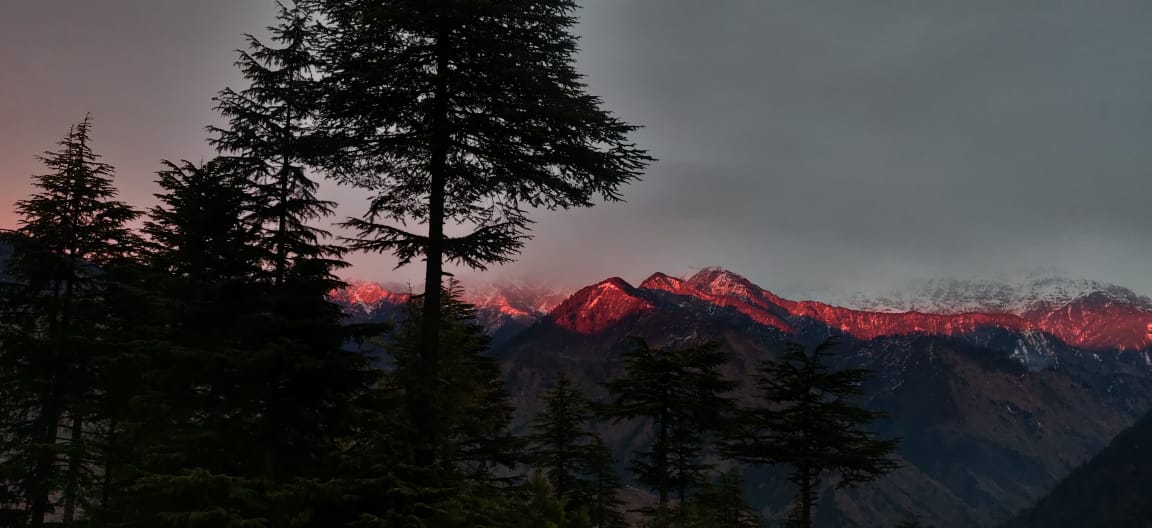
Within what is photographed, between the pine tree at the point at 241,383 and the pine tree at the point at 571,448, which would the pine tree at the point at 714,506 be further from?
the pine tree at the point at 241,383

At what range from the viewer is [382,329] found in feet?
→ 53.2

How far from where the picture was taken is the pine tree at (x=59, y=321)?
894 inches

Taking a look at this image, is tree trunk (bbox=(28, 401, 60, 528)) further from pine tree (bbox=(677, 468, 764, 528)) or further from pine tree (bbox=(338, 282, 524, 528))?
pine tree (bbox=(677, 468, 764, 528))

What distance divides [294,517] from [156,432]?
17.7ft

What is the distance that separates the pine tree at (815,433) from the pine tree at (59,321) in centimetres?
2218

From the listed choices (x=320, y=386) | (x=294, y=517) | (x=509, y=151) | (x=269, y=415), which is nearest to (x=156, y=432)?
(x=269, y=415)

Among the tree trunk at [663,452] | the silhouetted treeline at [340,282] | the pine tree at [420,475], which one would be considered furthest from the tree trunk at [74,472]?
the tree trunk at [663,452]

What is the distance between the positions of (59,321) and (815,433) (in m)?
26.4

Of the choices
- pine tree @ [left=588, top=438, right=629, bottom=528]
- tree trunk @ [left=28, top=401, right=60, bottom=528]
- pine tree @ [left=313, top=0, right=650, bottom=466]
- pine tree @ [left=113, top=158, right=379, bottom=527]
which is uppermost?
pine tree @ [left=313, top=0, right=650, bottom=466]

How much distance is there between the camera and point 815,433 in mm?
24219

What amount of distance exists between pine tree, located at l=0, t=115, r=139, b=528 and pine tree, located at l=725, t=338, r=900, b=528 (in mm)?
22184

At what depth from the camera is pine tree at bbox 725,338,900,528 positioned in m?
24.0

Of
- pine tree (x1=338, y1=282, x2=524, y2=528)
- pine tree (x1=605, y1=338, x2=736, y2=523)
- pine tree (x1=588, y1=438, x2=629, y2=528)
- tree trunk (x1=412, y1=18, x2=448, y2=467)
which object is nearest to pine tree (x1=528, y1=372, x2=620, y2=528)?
pine tree (x1=588, y1=438, x2=629, y2=528)

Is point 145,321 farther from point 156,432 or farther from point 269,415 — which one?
point 269,415
